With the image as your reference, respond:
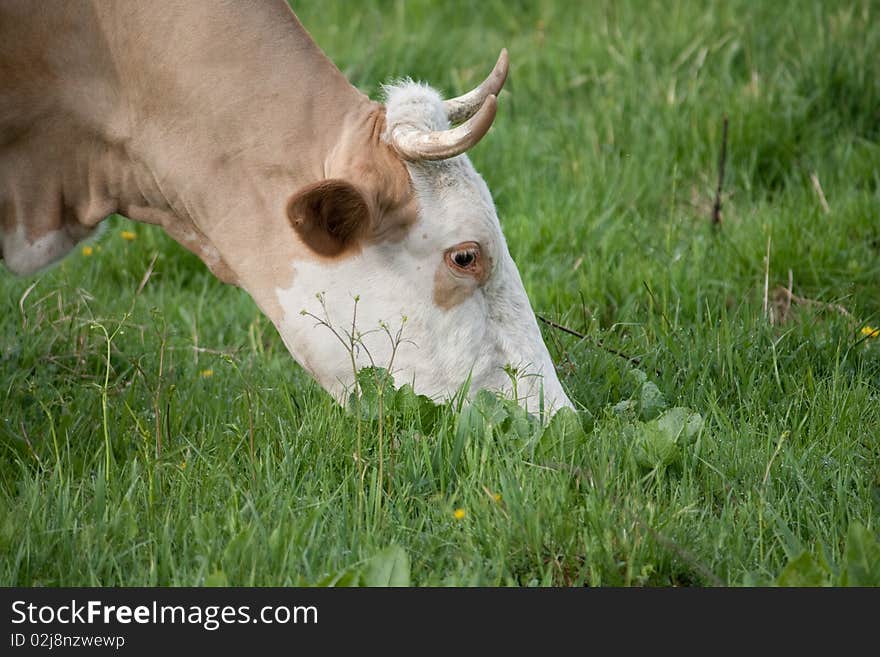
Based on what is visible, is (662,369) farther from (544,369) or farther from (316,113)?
(316,113)

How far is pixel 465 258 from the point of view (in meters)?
4.02

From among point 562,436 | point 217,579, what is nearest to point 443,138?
point 562,436

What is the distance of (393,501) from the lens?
351 cm

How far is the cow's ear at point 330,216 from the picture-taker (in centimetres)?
373

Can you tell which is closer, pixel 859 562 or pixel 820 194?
pixel 859 562

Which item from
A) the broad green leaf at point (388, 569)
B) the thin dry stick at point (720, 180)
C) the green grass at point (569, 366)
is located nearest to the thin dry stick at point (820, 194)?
the green grass at point (569, 366)

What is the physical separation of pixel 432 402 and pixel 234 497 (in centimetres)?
78

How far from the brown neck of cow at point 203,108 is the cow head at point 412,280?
0.11 meters

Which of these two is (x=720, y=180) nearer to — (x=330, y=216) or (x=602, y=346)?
(x=602, y=346)

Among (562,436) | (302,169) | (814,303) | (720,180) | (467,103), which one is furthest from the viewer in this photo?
(720,180)

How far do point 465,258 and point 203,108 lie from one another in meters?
0.99

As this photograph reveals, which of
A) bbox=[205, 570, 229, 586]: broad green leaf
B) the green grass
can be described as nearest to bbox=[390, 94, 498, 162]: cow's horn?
the green grass

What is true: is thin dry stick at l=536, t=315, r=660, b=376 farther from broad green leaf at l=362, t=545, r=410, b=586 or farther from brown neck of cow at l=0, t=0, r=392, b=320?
broad green leaf at l=362, t=545, r=410, b=586

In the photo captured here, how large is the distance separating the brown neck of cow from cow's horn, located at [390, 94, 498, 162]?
183 mm
